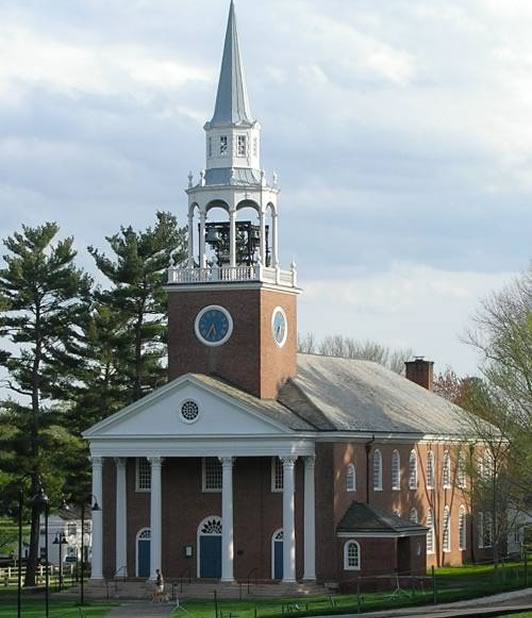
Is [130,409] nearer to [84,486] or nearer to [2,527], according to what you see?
[84,486]

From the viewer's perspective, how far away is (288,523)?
7206 cm

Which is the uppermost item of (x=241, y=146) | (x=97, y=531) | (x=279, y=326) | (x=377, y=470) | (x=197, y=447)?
(x=241, y=146)

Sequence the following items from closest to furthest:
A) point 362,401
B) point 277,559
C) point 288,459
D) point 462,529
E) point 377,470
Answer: point 288,459 → point 277,559 → point 377,470 → point 362,401 → point 462,529

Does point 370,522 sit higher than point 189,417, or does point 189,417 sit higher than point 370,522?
point 189,417

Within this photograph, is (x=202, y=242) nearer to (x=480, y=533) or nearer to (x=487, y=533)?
(x=480, y=533)

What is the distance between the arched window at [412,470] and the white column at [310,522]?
10537mm

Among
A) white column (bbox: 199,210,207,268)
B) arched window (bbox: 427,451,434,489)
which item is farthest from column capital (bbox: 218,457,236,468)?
arched window (bbox: 427,451,434,489)

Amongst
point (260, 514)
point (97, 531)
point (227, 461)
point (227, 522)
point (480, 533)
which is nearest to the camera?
point (227, 522)

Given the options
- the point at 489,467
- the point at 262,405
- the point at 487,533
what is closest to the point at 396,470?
the point at 489,467

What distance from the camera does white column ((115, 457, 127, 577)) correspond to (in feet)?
249

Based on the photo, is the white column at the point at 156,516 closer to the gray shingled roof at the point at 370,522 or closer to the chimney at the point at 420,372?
the gray shingled roof at the point at 370,522

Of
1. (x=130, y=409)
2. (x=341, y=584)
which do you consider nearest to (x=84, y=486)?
(x=130, y=409)

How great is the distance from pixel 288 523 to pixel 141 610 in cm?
802

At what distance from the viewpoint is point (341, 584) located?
71.8m
